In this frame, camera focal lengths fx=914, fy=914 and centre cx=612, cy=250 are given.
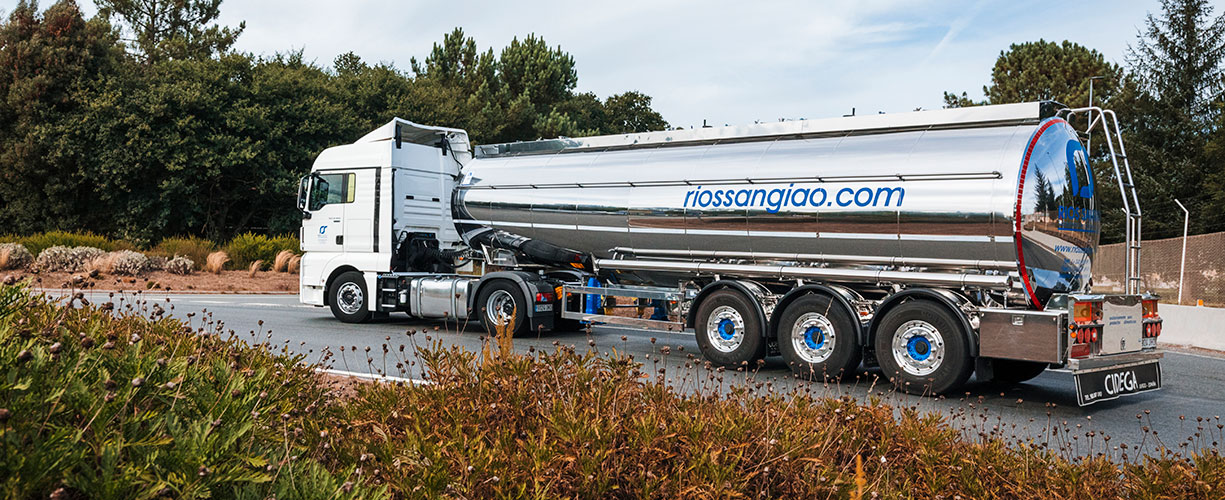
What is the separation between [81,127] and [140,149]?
2.32m

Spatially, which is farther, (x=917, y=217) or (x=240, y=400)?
(x=917, y=217)

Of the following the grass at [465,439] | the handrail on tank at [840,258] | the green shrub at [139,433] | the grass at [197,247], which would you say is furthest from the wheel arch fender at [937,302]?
the grass at [197,247]

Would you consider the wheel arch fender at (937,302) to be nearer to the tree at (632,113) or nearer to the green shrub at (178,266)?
the green shrub at (178,266)

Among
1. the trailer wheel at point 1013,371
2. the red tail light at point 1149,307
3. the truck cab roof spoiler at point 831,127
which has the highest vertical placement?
the truck cab roof spoiler at point 831,127

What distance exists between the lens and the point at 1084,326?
27.8 feet

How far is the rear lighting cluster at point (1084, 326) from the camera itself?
27.5ft

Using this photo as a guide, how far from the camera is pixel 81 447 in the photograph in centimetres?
273

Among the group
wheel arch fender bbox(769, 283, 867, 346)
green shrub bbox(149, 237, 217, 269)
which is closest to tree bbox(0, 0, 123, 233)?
green shrub bbox(149, 237, 217, 269)

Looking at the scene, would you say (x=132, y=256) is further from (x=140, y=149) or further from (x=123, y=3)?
(x=123, y=3)

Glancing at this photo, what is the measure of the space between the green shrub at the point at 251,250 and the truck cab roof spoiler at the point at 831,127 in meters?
19.8

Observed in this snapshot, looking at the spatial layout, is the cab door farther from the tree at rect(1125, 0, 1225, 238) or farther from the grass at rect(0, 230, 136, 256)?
the tree at rect(1125, 0, 1225, 238)

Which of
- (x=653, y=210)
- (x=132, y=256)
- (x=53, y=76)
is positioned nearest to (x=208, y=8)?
(x=53, y=76)

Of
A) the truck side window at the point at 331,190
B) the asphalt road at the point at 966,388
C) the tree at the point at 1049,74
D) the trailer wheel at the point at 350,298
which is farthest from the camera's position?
the tree at the point at 1049,74

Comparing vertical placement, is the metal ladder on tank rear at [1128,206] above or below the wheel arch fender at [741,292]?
above
